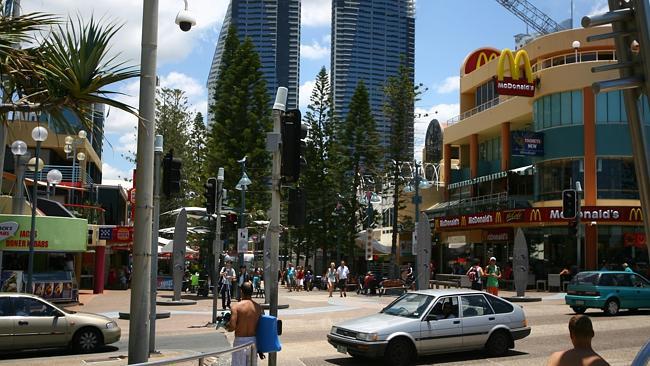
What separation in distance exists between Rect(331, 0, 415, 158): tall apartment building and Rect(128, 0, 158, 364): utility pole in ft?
288

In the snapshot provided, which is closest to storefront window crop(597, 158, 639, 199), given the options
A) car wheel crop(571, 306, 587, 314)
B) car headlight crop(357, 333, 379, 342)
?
car wheel crop(571, 306, 587, 314)

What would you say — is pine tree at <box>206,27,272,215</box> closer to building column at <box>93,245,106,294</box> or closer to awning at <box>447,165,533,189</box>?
building column at <box>93,245,106,294</box>

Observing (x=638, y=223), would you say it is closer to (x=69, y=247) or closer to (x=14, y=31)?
(x=69, y=247)

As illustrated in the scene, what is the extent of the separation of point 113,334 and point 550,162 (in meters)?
32.5

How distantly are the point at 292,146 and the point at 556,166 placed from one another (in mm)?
34177

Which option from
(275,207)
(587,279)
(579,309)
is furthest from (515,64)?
(275,207)

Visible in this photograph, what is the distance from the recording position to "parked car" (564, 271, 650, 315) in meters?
21.5

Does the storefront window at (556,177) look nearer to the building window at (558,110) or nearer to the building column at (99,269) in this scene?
the building window at (558,110)

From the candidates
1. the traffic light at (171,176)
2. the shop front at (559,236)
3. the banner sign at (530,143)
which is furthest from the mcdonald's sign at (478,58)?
the traffic light at (171,176)

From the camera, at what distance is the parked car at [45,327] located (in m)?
14.2

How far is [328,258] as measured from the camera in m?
59.2

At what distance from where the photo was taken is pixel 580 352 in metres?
5.08

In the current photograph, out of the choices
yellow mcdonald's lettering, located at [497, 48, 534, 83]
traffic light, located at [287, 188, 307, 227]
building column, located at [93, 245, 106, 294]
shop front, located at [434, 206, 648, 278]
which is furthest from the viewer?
yellow mcdonald's lettering, located at [497, 48, 534, 83]

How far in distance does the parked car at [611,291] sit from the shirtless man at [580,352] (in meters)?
17.6
